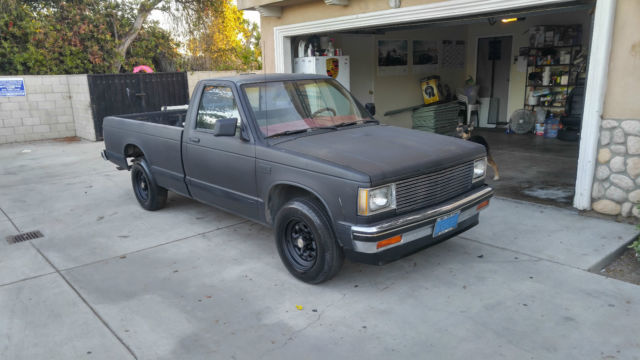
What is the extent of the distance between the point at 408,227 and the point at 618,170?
3306 mm

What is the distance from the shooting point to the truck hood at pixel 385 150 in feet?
11.9

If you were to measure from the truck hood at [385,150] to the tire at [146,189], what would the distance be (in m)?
2.68

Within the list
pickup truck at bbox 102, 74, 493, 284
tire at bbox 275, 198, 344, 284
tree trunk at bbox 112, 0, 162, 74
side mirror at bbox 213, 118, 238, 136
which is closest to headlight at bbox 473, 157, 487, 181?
pickup truck at bbox 102, 74, 493, 284

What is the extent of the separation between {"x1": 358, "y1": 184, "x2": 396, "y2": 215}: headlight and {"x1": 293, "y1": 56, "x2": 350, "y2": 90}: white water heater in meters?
6.34

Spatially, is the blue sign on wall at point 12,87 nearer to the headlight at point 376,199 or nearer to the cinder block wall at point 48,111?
the cinder block wall at point 48,111

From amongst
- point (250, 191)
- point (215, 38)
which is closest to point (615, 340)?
point (250, 191)

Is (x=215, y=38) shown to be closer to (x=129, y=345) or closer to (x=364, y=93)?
(x=364, y=93)

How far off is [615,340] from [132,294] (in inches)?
148

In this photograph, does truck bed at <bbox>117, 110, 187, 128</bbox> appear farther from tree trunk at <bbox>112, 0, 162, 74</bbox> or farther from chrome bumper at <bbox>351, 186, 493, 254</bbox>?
tree trunk at <bbox>112, 0, 162, 74</bbox>

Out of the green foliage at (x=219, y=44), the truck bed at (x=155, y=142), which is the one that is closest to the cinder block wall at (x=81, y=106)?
the green foliage at (x=219, y=44)

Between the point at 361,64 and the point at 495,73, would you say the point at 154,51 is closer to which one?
the point at 361,64

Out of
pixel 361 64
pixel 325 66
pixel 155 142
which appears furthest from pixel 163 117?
pixel 361 64

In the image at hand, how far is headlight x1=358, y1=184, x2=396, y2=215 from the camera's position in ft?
11.3

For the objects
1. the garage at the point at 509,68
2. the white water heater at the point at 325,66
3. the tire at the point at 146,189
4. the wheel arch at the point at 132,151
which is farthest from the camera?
the white water heater at the point at 325,66
